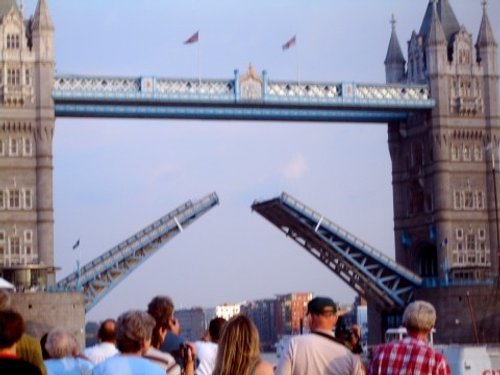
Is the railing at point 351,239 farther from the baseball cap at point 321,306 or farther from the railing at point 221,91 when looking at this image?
the baseball cap at point 321,306

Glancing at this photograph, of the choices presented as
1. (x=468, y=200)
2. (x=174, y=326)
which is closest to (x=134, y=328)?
(x=174, y=326)

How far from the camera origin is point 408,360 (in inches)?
342

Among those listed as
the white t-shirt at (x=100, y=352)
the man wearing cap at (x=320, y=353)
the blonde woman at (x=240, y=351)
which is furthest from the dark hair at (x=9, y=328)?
the white t-shirt at (x=100, y=352)

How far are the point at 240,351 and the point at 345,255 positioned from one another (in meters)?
45.0

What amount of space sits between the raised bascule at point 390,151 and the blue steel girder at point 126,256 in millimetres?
60

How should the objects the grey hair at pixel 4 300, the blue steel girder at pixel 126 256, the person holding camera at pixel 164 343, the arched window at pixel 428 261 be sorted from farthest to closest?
the arched window at pixel 428 261, the blue steel girder at pixel 126 256, the grey hair at pixel 4 300, the person holding camera at pixel 164 343

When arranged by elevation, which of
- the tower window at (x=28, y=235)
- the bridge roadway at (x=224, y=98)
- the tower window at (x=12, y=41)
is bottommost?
the tower window at (x=28, y=235)

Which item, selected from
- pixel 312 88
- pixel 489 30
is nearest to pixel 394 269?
pixel 312 88

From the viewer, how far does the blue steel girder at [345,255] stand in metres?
50.8

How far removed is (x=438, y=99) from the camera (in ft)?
184

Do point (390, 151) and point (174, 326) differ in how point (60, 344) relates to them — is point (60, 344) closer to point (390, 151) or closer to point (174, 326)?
point (174, 326)

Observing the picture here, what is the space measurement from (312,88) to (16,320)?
46.3 meters

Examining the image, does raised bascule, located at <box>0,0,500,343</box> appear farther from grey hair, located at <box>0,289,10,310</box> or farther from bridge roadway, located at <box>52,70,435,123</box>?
grey hair, located at <box>0,289,10,310</box>

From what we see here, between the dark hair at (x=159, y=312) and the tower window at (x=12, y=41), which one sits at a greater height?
the tower window at (x=12, y=41)
